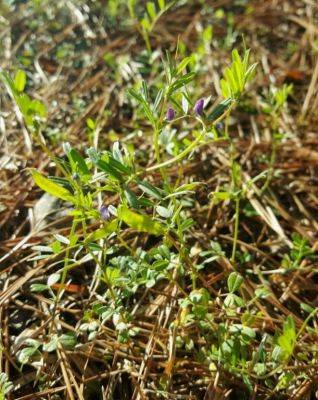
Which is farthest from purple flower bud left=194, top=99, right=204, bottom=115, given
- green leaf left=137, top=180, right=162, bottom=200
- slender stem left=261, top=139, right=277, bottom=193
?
slender stem left=261, top=139, right=277, bottom=193

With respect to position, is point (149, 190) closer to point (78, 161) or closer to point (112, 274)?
point (78, 161)

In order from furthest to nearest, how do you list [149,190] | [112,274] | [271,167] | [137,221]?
[271,167] → [112,274] → [149,190] → [137,221]


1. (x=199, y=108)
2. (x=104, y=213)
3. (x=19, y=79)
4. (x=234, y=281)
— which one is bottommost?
(x=234, y=281)

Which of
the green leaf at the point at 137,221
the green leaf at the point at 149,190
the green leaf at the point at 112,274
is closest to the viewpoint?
the green leaf at the point at 137,221

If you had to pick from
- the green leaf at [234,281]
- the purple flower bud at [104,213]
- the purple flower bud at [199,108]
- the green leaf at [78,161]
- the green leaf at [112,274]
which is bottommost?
the green leaf at [234,281]

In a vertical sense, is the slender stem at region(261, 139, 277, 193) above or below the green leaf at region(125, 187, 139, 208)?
below

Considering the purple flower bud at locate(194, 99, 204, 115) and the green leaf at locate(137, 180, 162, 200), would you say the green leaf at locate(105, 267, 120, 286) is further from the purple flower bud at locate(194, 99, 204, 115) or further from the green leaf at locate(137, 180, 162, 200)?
the purple flower bud at locate(194, 99, 204, 115)

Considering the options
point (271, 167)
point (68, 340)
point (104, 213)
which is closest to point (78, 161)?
point (104, 213)

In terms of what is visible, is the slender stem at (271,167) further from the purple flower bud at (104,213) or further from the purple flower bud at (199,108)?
the purple flower bud at (104,213)

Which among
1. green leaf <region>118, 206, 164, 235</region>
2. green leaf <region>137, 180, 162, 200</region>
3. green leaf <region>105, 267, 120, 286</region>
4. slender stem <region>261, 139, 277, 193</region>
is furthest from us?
slender stem <region>261, 139, 277, 193</region>

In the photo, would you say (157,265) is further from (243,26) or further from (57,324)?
(243,26)

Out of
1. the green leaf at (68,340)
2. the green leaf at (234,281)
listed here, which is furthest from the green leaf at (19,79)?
the green leaf at (234,281)

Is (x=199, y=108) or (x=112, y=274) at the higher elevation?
(x=199, y=108)
